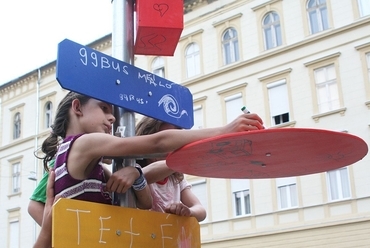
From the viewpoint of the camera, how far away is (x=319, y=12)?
63.5ft

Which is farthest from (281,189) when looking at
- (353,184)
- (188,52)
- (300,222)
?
(188,52)

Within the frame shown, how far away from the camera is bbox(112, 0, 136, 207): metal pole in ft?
8.43

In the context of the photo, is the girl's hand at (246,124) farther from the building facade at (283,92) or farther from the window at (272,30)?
the window at (272,30)

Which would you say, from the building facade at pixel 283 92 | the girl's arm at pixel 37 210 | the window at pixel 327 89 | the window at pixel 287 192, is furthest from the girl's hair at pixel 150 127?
the window at pixel 327 89

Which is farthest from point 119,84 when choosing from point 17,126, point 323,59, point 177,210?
point 17,126

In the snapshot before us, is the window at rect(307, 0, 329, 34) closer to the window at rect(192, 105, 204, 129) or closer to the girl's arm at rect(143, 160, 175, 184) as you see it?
the window at rect(192, 105, 204, 129)

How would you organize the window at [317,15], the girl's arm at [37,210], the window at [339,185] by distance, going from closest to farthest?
1. the girl's arm at [37,210]
2. the window at [339,185]
3. the window at [317,15]

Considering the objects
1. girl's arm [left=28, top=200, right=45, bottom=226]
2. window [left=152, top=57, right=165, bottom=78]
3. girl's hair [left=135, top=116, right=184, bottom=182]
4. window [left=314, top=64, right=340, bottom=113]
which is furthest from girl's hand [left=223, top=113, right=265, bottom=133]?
window [left=152, top=57, right=165, bottom=78]

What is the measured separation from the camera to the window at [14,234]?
→ 27.2 m

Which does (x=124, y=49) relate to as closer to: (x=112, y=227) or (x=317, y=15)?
(x=112, y=227)

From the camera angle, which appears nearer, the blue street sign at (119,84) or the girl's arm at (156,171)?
the blue street sign at (119,84)

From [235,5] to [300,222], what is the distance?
8663 millimetres

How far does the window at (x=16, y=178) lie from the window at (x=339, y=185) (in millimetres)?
16531

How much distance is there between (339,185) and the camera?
693 inches
